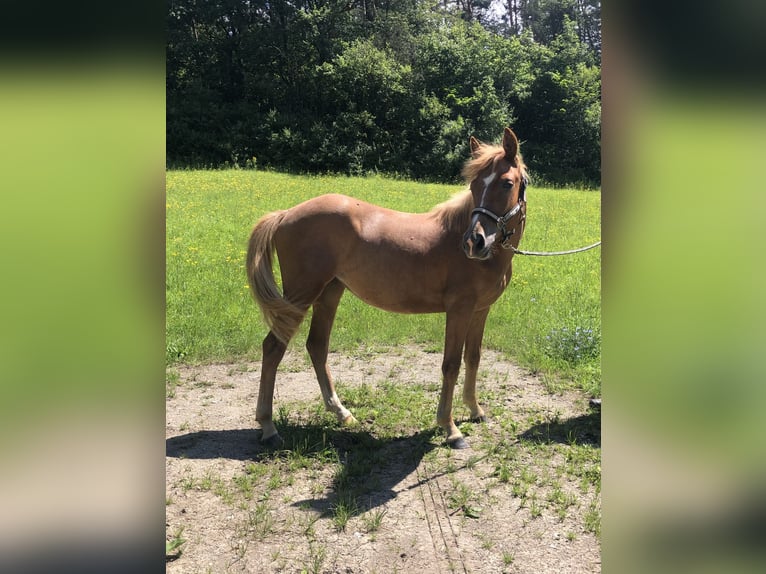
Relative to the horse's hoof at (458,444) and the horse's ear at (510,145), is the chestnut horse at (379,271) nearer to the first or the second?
the horse's hoof at (458,444)

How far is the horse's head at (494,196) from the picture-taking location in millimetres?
3332

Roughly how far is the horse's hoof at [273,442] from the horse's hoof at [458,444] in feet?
4.07

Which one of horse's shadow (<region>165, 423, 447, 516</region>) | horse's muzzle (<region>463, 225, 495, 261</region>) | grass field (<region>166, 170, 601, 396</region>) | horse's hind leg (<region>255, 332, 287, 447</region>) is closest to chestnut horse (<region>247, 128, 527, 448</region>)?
horse's hind leg (<region>255, 332, 287, 447</region>)

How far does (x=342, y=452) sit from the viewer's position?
151 inches

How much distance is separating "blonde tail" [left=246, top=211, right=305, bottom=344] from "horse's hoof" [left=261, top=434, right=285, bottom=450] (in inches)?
27.5

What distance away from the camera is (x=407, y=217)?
4281 mm

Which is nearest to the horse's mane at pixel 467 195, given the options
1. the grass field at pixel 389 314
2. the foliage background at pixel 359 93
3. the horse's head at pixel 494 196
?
the horse's head at pixel 494 196

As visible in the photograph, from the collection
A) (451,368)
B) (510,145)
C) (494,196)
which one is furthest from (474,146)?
(451,368)

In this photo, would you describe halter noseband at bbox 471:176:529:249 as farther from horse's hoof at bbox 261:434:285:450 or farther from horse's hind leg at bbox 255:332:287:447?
horse's hoof at bbox 261:434:285:450

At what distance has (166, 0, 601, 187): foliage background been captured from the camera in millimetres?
26500
